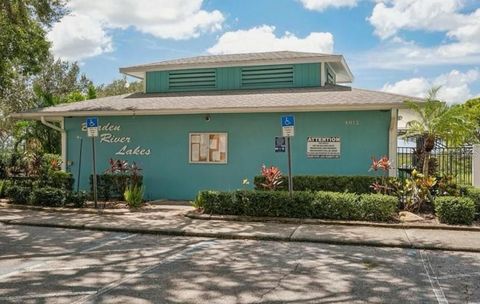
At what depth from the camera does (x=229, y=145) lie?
14.5 metres

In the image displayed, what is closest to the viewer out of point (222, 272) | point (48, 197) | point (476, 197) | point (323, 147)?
point (222, 272)

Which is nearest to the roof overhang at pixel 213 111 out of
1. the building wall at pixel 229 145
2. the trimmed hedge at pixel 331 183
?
the building wall at pixel 229 145

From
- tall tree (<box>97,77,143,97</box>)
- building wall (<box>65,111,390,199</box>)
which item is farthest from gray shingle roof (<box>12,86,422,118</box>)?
tall tree (<box>97,77,143,97</box>)

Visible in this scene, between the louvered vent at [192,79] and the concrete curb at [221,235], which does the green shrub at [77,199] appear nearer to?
the concrete curb at [221,235]

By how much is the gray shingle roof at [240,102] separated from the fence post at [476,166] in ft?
8.83

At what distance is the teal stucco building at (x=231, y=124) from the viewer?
1335 cm

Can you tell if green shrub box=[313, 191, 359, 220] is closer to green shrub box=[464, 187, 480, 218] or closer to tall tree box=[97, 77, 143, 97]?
green shrub box=[464, 187, 480, 218]

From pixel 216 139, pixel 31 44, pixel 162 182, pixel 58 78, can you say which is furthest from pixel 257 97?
pixel 58 78

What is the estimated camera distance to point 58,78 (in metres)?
39.3

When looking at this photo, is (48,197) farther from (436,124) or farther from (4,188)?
(436,124)

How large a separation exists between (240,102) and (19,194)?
706 centimetres

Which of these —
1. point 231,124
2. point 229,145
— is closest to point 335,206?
point 229,145

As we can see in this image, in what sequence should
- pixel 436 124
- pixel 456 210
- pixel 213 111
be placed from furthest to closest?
pixel 213 111
pixel 436 124
pixel 456 210

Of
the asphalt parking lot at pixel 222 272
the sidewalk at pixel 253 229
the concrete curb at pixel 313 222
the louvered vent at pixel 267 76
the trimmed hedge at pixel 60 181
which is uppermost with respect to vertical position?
the louvered vent at pixel 267 76
